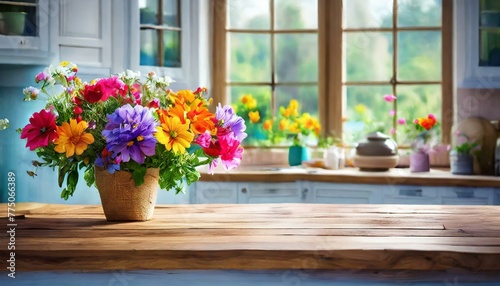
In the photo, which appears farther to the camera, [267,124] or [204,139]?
[267,124]

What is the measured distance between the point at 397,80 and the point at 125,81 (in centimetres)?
321

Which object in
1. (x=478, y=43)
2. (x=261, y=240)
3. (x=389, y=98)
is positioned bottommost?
(x=261, y=240)

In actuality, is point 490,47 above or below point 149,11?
below

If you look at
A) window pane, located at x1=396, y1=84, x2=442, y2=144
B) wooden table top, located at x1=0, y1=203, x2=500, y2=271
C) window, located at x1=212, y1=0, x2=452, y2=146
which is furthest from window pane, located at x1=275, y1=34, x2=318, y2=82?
wooden table top, located at x1=0, y1=203, x2=500, y2=271

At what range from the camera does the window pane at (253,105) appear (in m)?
5.11

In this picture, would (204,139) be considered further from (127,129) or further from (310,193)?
(310,193)

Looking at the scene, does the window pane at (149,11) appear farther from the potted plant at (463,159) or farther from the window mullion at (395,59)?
the potted plant at (463,159)

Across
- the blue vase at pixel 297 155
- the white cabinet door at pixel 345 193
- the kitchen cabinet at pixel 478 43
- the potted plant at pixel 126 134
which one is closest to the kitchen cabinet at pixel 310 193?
the white cabinet door at pixel 345 193

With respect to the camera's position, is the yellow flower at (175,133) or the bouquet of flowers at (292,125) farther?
the bouquet of flowers at (292,125)

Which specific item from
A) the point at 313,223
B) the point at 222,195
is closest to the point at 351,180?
the point at 222,195

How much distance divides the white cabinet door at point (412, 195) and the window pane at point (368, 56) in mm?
1002

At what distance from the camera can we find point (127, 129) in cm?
200

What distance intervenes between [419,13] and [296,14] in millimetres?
788

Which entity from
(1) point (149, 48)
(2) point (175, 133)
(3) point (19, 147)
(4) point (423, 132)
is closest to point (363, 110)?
(4) point (423, 132)
